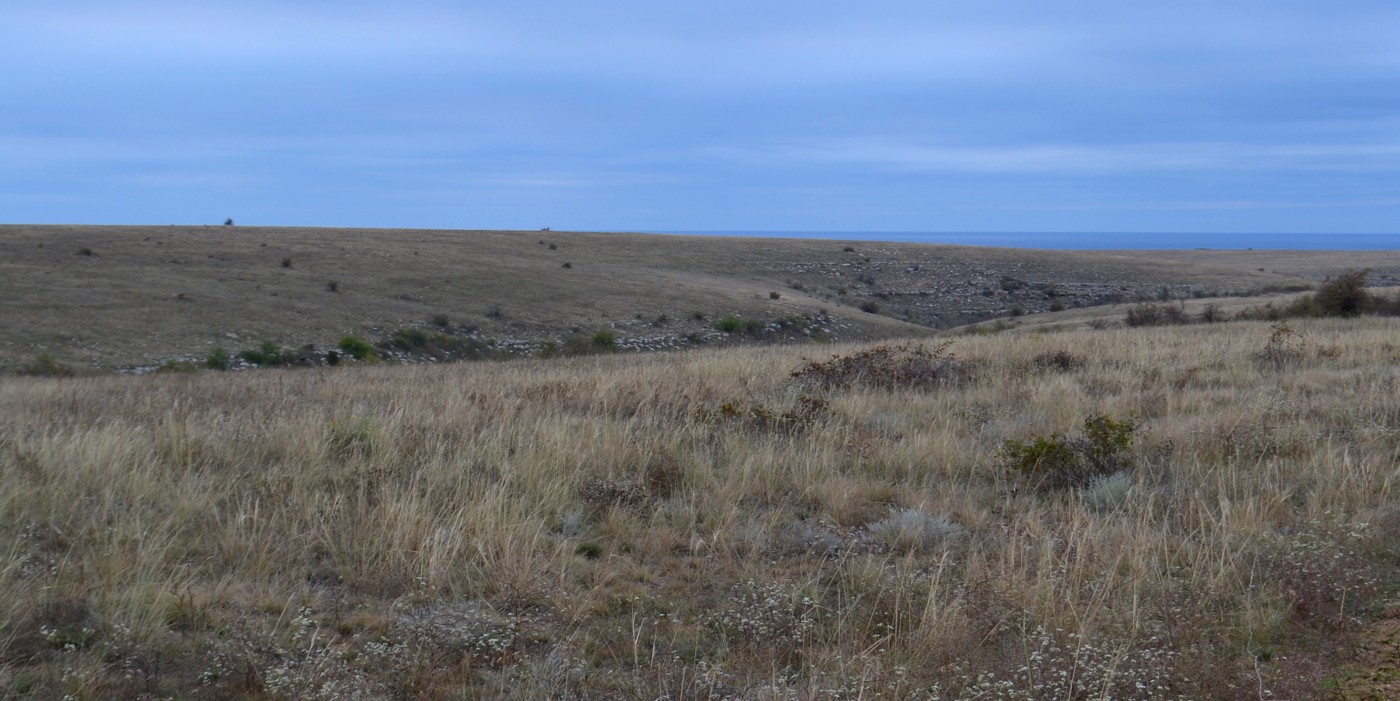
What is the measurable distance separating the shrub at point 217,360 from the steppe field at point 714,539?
64.9 ft

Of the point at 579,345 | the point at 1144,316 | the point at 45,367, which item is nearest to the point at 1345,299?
the point at 1144,316

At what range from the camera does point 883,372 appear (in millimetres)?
10742

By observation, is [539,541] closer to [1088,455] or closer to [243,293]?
[1088,455]

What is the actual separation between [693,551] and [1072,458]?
9.52 feet

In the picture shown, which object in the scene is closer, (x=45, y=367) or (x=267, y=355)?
(x=45, y=367)

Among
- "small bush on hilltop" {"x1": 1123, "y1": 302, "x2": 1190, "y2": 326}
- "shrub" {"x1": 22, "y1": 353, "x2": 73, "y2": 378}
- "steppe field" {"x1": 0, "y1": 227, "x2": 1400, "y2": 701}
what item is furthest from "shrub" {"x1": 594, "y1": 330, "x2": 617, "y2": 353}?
"steppe field" {"x1": 0, "y1": 227, "x2": 1400, "y2": 701}

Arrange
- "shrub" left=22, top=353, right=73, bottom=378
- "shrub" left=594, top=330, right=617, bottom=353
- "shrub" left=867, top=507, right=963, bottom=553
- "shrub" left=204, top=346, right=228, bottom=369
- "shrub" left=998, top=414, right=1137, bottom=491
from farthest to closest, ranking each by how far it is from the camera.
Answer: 1. "shrub" left=594, top=330, right=617, bottom=353
2. "shrub" left=204, top=346, right=228, bottom=369
3. "shrub" left=22, top=353, right=73, bottom=378
4. "shrub" left=998, top=414, right=1137, bottom=491
5. "shrub" left=867, top=507, right=963, bottom=553

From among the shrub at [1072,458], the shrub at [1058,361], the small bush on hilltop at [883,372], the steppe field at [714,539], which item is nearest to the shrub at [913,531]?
→ the steppe field at [714,539]

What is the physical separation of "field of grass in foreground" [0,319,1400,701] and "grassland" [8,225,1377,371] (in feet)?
87.7

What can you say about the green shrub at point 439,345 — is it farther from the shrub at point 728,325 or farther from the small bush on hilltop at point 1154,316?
the small bush on hilltop at point 1154,316

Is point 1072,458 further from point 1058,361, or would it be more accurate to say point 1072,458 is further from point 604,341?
point 604,341

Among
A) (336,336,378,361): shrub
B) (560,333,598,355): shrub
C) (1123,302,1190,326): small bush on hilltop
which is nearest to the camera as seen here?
(1123,302,1190,326): small bush on hilltop

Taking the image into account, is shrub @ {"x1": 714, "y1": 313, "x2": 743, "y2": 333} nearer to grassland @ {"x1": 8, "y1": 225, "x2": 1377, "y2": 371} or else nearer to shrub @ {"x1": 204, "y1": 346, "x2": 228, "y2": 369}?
grassland @ {"x1": 8, "y1": 225, "x2": 1377, "y2": 371}

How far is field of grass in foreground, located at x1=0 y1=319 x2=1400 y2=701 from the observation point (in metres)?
3.35
